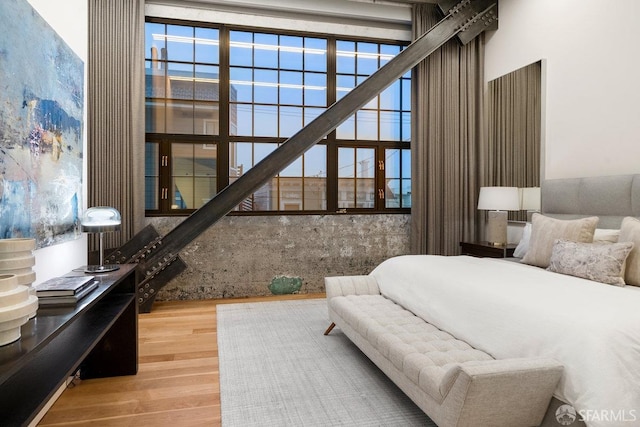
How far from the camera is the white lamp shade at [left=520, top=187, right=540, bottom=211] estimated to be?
4.19 metres

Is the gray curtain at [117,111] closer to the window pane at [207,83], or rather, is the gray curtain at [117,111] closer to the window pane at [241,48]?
the window pane at [207,83]

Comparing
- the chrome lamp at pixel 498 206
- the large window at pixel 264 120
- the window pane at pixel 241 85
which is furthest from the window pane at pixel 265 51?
the chrome lamp at pixel 498 206

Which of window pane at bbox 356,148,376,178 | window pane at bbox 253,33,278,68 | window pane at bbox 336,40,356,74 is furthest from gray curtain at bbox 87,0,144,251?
window pane at bbox 356,148,376,178

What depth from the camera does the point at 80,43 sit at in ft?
10.0

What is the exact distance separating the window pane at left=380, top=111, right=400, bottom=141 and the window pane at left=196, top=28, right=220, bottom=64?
210cm

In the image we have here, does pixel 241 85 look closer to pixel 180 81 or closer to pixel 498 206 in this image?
pixel 180 81

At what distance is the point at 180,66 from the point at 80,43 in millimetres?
1692

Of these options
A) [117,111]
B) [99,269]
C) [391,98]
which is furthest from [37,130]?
[391,98]

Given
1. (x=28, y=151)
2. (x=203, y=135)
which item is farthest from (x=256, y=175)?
(x=28, y=151)

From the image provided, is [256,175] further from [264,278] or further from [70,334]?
[70,334]

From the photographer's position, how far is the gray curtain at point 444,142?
505 centimetres

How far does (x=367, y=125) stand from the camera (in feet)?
17.2

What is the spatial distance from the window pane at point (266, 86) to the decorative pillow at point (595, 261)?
346cm

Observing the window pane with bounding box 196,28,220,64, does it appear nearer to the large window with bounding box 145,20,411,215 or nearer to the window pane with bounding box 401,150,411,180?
the large window with bounding box 145,20,411,215
